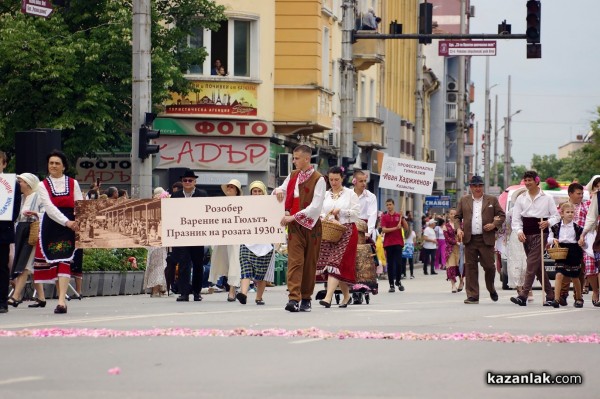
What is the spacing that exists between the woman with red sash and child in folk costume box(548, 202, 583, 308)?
6998mm

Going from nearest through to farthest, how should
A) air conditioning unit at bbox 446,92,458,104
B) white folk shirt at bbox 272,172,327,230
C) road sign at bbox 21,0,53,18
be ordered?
white folk shirt at bbox 272,172,327,230, road sign at bbox 21,0,53,18, air conditioning unit at bbox 446,92,458,104

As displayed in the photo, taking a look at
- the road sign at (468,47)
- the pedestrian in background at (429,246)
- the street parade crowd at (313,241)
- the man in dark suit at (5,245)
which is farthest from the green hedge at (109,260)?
the pedestrian in background at (429,246)

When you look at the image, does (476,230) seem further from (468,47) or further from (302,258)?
(468,47)

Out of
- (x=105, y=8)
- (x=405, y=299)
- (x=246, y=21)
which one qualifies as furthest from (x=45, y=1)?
(x=246, y=21)

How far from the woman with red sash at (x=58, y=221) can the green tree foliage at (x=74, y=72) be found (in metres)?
18.7

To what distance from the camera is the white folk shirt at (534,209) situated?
22.2 metres

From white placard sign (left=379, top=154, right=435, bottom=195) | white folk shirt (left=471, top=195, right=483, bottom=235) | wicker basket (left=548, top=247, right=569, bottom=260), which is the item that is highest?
white placard sign (left=379, top=154, right=435, bottom=195)

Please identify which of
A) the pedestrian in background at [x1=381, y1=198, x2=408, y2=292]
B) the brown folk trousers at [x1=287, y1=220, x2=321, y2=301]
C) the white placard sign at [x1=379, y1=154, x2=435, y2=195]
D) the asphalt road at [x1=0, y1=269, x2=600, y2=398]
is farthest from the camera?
the white placard sign at [x1=379, y1=154, x2=435, y2=195]

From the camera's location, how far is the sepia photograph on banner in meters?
23.1

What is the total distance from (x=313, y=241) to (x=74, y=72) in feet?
67.6

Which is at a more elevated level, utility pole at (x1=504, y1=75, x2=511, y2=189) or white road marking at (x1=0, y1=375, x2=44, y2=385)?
utility pole at (x1=504, y1=75, x2=511, y2=189)

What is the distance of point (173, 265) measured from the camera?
84.8ft

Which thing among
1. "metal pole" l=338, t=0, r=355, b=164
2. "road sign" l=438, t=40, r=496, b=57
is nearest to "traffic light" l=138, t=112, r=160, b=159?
"road sign" l=438, t=40, r=496, b=57

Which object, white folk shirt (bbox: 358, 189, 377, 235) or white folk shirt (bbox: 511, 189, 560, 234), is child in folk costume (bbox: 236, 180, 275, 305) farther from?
white folk shirt (bbox: 511, 189, 560, 234)
